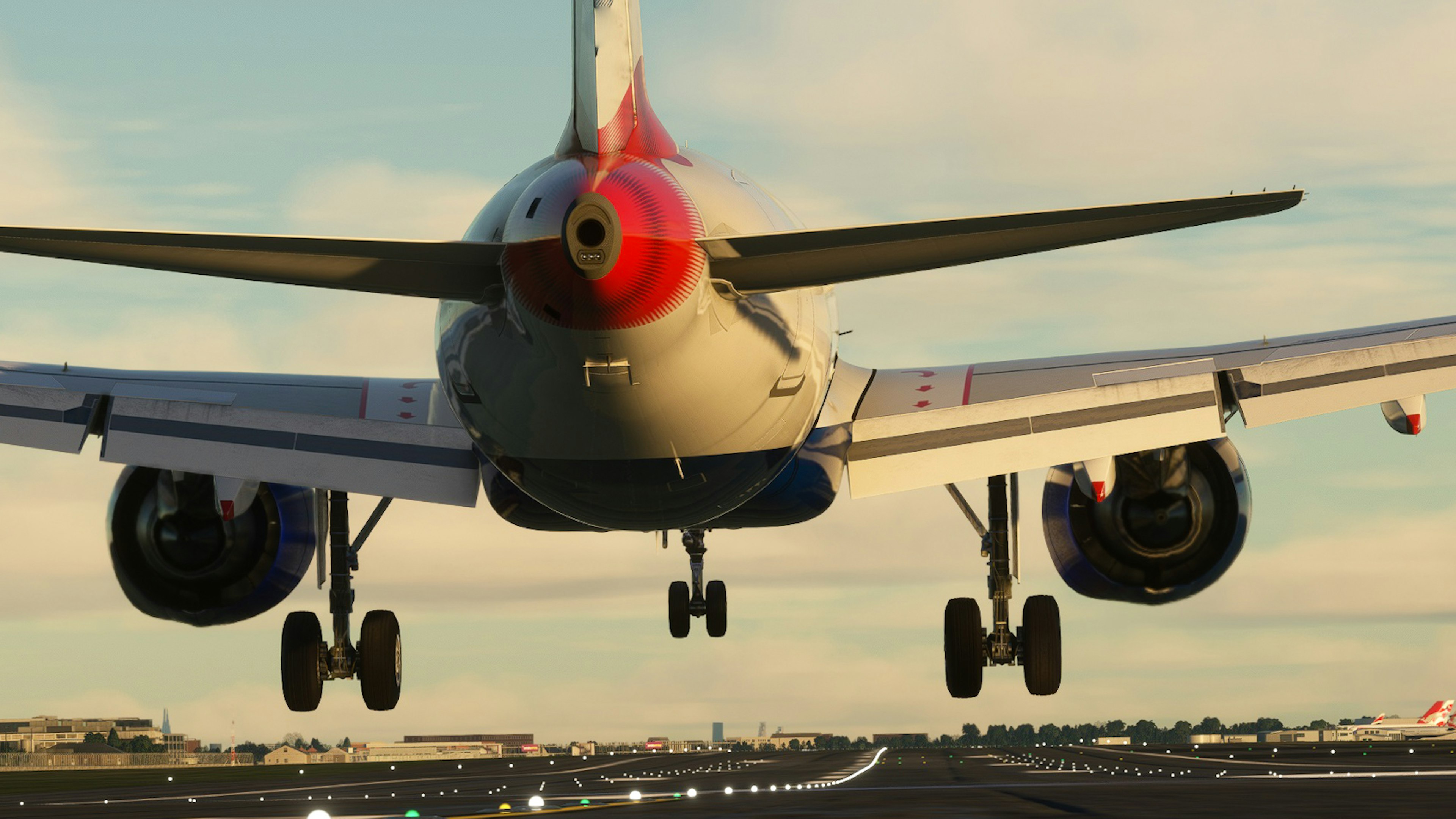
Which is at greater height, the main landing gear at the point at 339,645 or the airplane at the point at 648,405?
the airplane at the point at 648,405

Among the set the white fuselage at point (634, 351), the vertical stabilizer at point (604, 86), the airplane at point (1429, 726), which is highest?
the vertical stabilizer at point (604, 86)

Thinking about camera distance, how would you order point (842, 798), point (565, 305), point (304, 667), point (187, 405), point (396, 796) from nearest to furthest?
point (565, 305) < point (842, 798) < point (187, 405) < point (304, 667) < point (396, 796)

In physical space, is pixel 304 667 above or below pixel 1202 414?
below

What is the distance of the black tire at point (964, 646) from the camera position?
2375 cm

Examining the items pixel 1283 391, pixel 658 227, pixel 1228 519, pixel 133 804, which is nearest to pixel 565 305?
pixel 658 227

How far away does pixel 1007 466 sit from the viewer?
20.2 metres

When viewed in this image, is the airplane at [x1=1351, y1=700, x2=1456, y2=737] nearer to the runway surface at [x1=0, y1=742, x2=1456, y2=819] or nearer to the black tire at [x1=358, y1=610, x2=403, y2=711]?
the runway surface at [x1=0, y1=742, x2=1456, y2=819]

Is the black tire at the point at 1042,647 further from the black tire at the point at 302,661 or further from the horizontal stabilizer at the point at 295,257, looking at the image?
the horizontal stabilizer at the point at 295,257

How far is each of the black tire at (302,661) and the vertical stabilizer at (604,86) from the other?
1120cm

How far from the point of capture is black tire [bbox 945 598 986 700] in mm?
23750

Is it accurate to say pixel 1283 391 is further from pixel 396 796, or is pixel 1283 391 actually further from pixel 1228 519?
pixel 396 796

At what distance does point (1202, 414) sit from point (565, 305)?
37.0ft

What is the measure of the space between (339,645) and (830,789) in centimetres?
774

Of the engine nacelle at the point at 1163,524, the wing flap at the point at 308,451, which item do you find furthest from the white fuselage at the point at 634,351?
the engine nacelle at the point at 1163,524
